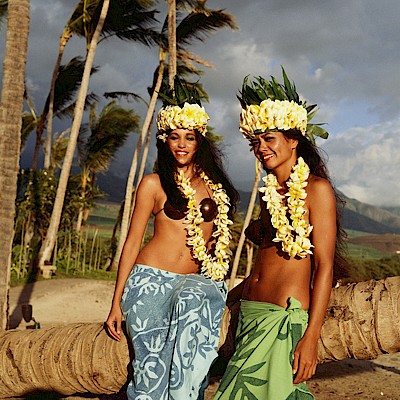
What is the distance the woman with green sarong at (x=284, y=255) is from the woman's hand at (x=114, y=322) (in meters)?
0.85

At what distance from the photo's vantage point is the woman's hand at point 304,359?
233 centimetres

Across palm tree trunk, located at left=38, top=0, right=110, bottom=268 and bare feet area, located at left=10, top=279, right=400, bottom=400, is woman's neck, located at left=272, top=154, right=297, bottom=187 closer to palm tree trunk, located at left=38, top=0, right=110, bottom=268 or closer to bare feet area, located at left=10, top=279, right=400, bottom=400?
bare feet area, located at left=10, top=279, right=400, bottom=400

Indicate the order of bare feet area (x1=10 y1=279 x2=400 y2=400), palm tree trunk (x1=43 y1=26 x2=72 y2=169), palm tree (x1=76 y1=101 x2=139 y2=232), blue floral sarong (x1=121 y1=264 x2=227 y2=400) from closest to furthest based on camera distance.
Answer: blue floral sarong (x1=121 y1=264 x2=227 y2=400), bare feet area (x1=10 y1=279 x2=400 y2=400), palm tree trunk (x1=43 y1=26 x2=72 y2=169), palm tree (x1=76 y1=101 x2=139 y2=232)

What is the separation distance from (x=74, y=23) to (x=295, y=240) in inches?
613

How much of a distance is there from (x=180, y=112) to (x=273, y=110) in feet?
2.58

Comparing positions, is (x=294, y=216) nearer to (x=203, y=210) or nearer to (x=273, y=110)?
(x=273, y=110)

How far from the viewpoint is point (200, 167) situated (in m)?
3.39

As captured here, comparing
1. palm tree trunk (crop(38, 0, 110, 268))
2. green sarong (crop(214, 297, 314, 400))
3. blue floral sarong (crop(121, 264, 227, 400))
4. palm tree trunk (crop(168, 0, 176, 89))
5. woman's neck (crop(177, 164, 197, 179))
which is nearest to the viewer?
green sarong (crop(214, 297, 314, 400))

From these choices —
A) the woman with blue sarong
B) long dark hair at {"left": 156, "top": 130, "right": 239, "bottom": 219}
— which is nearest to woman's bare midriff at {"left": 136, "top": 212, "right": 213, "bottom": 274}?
the woman with blue sarong

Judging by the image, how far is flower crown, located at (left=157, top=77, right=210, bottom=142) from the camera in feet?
10.5

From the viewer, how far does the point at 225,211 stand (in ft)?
10.8

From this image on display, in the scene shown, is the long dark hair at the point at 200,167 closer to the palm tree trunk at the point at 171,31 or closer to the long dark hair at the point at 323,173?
the long dark hair at the point at 323,173

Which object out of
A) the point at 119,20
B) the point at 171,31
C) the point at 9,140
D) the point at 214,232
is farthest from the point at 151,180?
the point at 119,20

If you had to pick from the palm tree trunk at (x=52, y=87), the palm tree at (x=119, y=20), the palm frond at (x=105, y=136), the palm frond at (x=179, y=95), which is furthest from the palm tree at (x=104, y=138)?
the palm frond at (x=179, y=95)
